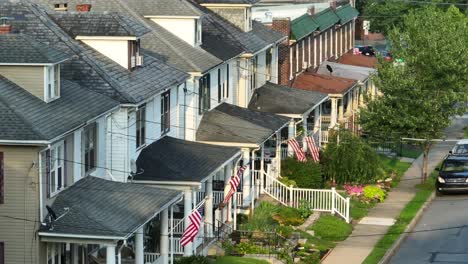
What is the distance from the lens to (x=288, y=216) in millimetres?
52969

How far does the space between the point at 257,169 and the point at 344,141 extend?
5.44 m

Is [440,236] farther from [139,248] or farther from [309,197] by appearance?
[139,248]

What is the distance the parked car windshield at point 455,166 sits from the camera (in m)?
61.4

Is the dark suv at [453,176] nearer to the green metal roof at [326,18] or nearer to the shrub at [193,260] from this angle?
the green metal roof at [326,18]

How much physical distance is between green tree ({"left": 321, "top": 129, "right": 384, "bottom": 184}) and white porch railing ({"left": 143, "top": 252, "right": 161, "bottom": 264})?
20962 mm

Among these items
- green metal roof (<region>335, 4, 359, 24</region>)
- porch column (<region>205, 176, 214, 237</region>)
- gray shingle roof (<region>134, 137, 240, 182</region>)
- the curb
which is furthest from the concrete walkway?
green metal roof (<region>335, 4, 359, 24</region>)

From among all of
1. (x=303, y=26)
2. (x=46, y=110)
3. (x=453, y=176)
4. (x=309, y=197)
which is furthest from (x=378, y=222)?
(x=46, y=110)

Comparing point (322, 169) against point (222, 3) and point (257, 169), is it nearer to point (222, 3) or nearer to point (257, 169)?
point (257, 169)

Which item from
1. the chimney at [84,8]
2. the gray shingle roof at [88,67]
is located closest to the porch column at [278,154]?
the chimney at [84,8]

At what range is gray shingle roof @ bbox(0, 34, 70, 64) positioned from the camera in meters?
36.7

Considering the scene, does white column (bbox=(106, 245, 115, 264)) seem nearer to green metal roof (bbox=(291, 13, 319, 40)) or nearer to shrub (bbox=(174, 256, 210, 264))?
shrub (bbox=(174, 256, 210, 264))

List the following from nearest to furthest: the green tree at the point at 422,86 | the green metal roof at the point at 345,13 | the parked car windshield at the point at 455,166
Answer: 1. the parked car windshield at the point at 455,166
2. the green tree at the point at 422,86
3. the green metal roof at the point at 345,13

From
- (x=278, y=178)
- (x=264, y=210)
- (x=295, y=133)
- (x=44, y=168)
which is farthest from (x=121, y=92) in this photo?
(x=295, y=133)

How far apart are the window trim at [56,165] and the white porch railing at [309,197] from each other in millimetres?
19207
